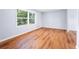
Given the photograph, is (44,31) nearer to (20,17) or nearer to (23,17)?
(20,17)

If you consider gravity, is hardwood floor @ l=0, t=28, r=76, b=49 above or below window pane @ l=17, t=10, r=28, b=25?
below

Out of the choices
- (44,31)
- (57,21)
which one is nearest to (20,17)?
(44,31)

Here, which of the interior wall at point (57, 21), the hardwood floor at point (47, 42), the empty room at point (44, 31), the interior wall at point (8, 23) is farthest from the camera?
the interior wall at point (8, 23)

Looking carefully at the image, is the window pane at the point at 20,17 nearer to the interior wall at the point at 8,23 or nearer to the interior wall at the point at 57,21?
the interior wall at the point at 8,23

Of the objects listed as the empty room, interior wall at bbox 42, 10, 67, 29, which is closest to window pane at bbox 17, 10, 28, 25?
the empty room

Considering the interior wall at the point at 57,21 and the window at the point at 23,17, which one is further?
the window at the point at 23,17

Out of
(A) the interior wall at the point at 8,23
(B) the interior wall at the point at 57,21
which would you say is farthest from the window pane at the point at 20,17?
(B) the interior wall at the point at 57,21

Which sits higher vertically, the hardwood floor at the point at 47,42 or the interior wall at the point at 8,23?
the interior wall at the point at 8,23

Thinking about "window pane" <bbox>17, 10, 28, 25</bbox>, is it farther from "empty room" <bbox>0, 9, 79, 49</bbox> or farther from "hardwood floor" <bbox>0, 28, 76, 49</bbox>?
"hardwood floor" <bbox>0, 28, 76, 49</bbox>
